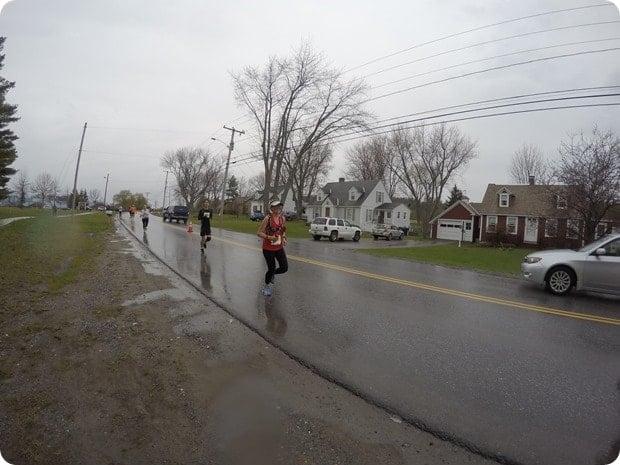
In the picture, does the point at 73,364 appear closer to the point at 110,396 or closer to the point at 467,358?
the point at 110,396

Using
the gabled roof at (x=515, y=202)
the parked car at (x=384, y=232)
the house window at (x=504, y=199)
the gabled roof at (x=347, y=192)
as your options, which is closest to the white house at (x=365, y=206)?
the gabled roof at (x=347, y=192)

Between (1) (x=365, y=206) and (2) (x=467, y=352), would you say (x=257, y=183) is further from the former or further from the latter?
(2) (x=467, y=352)

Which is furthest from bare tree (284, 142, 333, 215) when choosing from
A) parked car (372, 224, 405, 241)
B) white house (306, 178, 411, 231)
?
parked car (372, 224, 405, 241)

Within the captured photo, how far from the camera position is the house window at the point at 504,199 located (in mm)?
39153

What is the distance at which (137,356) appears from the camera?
4.01 metres

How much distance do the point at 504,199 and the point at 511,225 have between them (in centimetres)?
304

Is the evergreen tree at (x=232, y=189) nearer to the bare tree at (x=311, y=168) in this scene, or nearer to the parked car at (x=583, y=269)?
the bare tree at (x=311, y=168)

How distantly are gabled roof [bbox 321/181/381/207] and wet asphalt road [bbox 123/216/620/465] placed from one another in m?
47.4

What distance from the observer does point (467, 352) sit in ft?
14.8

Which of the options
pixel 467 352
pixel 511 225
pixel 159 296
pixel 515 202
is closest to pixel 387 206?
pixel 515 202

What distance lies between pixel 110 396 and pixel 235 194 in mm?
103084

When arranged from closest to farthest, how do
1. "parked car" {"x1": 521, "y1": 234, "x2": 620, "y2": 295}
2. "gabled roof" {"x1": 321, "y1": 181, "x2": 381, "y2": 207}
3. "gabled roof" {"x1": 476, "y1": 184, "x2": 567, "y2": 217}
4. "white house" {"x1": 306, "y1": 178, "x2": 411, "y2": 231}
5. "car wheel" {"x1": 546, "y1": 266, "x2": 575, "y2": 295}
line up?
1. "parked car" {"x1": 521, "y1": 234, "x2": 620, "y2": 295}
2. "car wheel" {"x1": 546, "y1": 266, "x2": 575, "y2": 295}
3. "gabled roof" {"x1": 476, "y1": 184, "x2": 567, "y2": 217}
4. "white house" {"x1": 306, "y1": 178, "x2": 411, "y2": 231}
5. "gabled roof" {"x1": 321, "y1": 181, "x2": 381, "y2": 207}

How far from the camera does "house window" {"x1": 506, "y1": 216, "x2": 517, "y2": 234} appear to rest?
37.9m

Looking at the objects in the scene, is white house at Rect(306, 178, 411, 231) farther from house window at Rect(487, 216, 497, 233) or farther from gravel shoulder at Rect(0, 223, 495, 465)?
gravel shoulder at Rect(0, 223, 495, 465)
